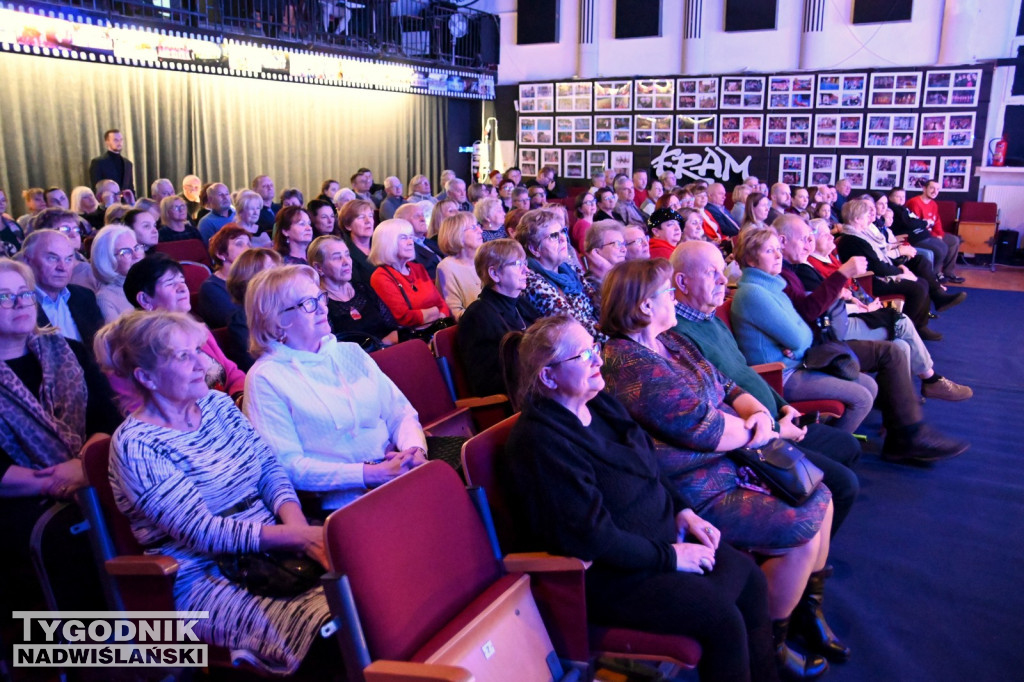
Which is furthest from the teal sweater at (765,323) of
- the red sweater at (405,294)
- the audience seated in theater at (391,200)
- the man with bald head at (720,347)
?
the audience seated in theater at (391,200)

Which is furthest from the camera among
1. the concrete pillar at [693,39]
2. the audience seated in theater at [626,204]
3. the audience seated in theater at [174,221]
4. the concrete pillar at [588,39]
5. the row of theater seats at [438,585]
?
the concrete pillar at [588,39]

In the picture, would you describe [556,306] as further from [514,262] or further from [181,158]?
[181,158]

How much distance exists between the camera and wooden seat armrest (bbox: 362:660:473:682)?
1445 mm

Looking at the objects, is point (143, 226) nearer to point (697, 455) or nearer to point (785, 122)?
point (697, 455)

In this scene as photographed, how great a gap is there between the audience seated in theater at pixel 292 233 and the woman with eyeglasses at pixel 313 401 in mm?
2260

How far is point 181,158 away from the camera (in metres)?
10.5

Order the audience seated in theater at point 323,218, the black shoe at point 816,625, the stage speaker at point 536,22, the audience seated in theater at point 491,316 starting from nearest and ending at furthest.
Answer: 1. the black shoe at point 816,625
2. the audience seated in theater at point 491,316
3. the audience seated in theater at point 323,218
4. the stage speaker at point 536,22

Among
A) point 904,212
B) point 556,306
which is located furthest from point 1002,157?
point 556,306

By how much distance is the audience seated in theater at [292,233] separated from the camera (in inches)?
179

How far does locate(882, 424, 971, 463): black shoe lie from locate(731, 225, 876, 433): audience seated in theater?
486 mm

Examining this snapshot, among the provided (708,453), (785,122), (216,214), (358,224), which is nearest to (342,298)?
(358,224)

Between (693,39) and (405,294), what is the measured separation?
33.8 feet

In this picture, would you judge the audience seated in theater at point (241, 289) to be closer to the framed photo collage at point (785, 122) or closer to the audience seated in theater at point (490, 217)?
the audience seated in theater at point (490, 217)

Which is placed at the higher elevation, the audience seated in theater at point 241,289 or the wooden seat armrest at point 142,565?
the audience seated in theater at point 241,289
